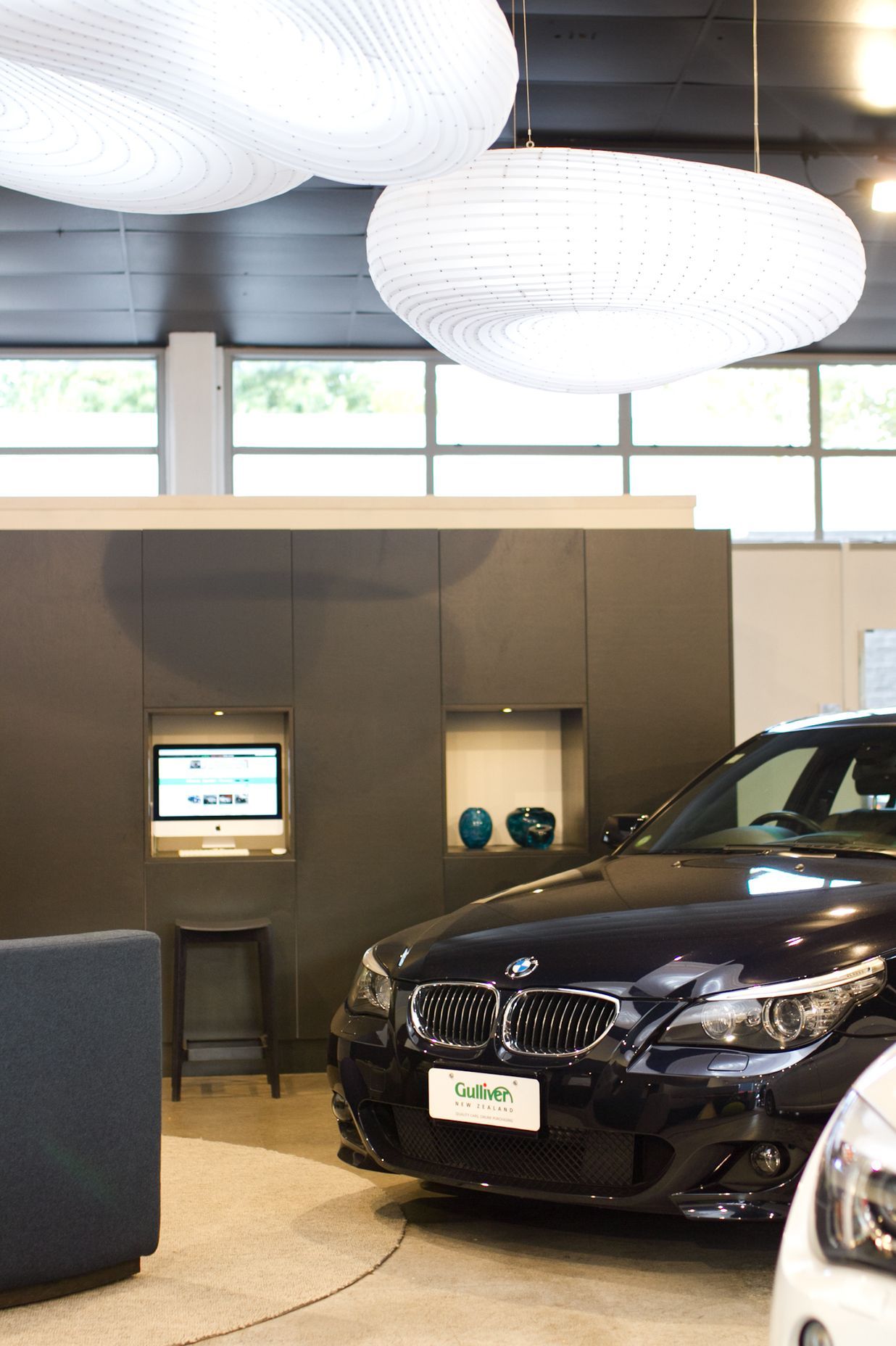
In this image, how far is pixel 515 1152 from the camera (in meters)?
3.04

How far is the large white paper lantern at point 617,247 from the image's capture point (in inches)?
131

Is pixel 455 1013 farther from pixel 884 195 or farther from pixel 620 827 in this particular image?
pixel 884 195

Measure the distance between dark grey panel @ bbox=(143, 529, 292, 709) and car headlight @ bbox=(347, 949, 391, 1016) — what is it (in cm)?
223

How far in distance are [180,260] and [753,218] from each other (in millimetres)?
5336

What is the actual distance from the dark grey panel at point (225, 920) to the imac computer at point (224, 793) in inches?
7.7

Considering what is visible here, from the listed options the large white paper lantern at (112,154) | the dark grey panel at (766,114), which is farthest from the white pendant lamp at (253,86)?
the dark grey panel at (766,114)

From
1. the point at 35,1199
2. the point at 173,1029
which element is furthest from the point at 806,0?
the point at 35,1199

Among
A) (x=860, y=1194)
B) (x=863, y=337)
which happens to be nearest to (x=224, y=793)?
(x=860, y=1194)

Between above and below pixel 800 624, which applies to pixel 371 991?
below

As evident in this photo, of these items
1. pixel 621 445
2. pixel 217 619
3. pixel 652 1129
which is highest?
pixel 621 445

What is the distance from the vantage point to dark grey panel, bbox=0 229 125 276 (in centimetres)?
765

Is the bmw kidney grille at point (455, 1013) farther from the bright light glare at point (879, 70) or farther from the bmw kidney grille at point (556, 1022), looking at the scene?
the bright light glare at point (879, 70)

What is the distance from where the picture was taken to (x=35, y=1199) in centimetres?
290

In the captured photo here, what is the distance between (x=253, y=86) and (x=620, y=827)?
2449 mm
